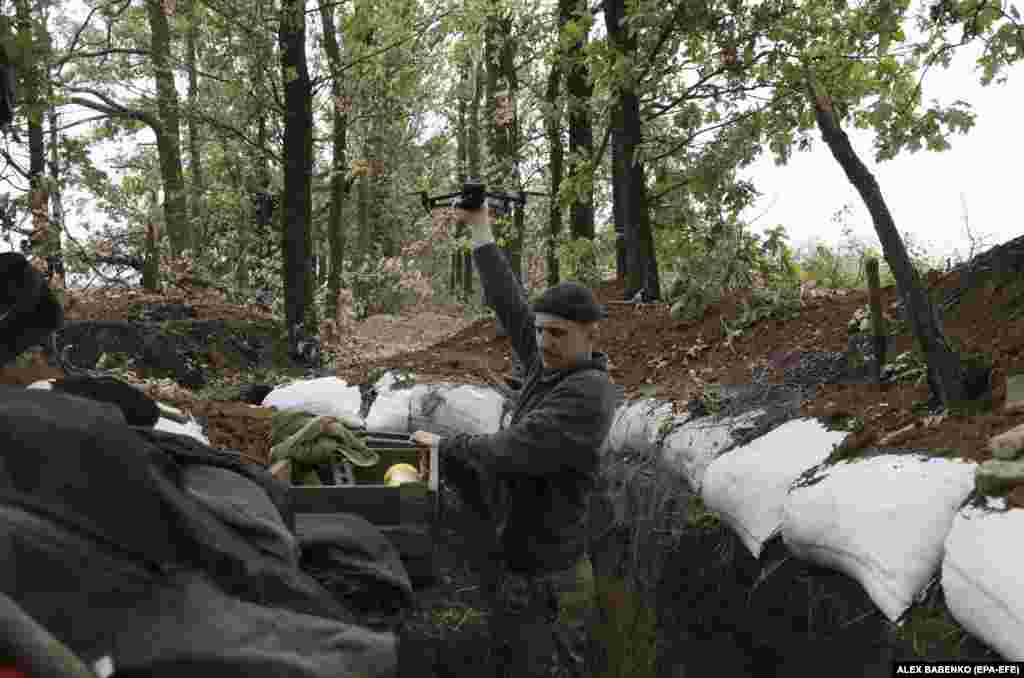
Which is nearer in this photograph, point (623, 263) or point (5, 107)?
point (5, 107)

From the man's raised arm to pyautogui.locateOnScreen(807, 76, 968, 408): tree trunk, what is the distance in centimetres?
172

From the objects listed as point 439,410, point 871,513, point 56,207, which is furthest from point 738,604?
point 56,207

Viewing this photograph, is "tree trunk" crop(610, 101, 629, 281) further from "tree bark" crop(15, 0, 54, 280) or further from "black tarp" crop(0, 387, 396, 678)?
"black tarp" crop(0, 387, 396, 678)

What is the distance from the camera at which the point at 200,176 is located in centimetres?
1888

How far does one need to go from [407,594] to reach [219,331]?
828cm

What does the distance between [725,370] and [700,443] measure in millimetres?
1621

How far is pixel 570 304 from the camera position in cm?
308

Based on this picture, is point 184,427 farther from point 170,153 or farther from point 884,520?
point 170,153

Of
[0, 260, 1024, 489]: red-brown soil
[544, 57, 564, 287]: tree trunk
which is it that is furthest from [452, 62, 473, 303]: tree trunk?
[0, 260, 1024, 489]: red-brown soil

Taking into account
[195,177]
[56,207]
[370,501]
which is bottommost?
[370,501]

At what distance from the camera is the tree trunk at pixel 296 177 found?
948 centimetres

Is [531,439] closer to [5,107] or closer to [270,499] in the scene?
[270,499]

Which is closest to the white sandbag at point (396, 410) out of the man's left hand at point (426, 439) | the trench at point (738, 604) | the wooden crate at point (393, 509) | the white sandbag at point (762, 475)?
the trench at point (738, 604)

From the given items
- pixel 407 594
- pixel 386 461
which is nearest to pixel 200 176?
pixel 386 461
